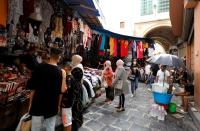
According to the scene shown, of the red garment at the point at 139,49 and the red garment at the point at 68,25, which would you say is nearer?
the red garment at the point at 68,25

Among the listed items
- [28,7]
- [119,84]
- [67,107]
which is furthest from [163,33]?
[67,107]

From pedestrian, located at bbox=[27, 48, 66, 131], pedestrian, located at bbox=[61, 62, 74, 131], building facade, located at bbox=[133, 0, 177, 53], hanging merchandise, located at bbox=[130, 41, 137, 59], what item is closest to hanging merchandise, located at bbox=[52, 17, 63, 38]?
pedestrian, located at bbox=[61, 62, 74, 131]

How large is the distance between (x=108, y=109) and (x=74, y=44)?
2241 millimetres

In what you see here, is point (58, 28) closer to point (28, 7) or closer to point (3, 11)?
point (28, 7)

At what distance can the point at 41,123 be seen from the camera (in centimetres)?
241

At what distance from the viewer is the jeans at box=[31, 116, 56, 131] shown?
7.65 feet

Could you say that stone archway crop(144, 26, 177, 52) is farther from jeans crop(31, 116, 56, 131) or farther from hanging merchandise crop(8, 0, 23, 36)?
jeans crop(31, 116, 56, 131)

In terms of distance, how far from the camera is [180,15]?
789cm

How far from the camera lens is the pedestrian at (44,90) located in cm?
228

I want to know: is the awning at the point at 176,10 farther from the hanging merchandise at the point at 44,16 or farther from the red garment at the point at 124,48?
the hanging merchandise at the point at 44,16

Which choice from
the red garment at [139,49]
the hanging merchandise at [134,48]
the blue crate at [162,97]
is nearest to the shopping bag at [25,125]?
the blue crate at [162,97]

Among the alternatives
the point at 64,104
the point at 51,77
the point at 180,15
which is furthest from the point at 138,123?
the point at 180,15

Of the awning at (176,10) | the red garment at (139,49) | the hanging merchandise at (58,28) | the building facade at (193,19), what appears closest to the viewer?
the hanging merchandise at (58,28)

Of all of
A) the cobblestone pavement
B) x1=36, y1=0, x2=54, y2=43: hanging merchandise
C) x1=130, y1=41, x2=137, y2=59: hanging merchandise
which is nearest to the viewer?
x1=36, y1=0, x2=54, y2=43: hanging merchandise
